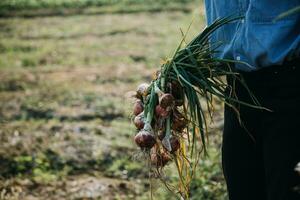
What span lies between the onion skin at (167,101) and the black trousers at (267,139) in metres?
0.22

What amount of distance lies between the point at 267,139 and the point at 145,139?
491 mm

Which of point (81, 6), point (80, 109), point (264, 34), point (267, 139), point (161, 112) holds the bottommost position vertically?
point (267, 139)

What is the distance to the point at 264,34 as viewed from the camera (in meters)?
1.79

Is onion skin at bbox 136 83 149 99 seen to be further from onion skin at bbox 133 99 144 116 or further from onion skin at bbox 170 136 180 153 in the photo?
onion skin at bbox 170 136 180 153

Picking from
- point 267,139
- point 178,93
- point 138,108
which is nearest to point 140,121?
point 138,108

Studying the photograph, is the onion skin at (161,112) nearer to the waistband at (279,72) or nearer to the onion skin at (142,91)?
the onion skin at (142,91)

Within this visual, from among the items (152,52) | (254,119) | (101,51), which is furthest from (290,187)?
(101,51)

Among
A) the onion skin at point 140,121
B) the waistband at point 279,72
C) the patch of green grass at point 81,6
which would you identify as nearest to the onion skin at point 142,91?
the onion skin at point 140,121

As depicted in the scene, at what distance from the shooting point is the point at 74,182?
424 cm

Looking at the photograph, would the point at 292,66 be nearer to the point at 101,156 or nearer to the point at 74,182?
the point at 74,182

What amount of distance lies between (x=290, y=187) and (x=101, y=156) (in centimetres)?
313

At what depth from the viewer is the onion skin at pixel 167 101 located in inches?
78.3

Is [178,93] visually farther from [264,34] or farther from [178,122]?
[264,34]

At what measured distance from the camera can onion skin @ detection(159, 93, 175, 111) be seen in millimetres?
1988
